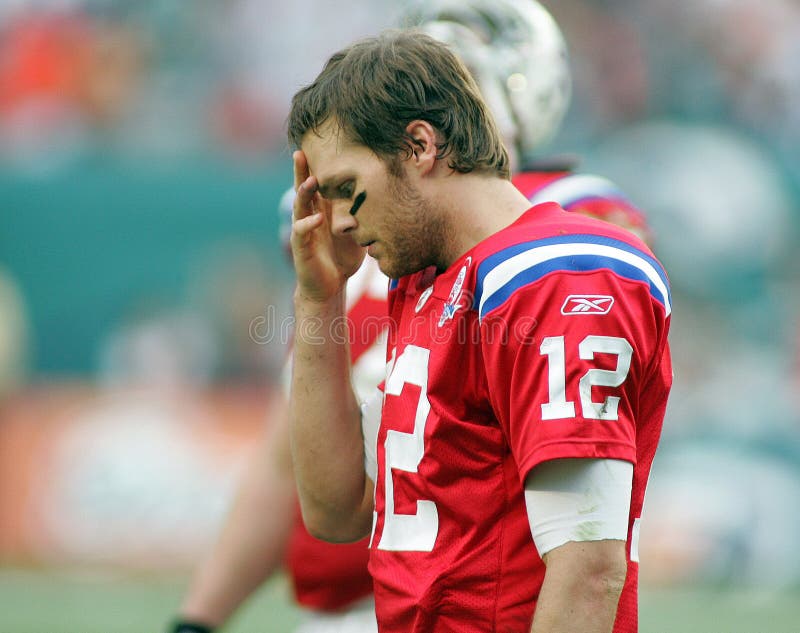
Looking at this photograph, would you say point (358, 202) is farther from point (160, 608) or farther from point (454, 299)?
point (160, 608)

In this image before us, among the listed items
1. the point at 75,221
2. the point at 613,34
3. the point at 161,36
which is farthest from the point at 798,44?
the point at 75,221

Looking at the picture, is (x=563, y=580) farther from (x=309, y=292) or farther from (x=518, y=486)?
(x=309, y=292)

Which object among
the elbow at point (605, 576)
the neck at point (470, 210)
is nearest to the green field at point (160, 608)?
the neck at point (470, 210)

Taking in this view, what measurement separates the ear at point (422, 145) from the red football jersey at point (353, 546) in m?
0.94

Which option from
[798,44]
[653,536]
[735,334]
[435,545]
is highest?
[435,545]

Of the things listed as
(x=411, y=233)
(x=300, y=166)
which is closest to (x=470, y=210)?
(x=411, y=233)

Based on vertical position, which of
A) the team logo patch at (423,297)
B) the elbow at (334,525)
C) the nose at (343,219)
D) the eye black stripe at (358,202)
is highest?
the eye black stripe at (358,202)

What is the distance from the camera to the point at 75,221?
891 cm

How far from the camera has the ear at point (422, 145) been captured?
1.81 metres

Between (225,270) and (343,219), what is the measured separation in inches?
278

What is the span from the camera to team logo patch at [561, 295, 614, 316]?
62.4 inches

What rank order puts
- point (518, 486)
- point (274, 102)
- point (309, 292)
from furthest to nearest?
→ point (274, 102), point (309, 292), point (518, 486)

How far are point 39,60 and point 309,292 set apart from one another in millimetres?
8527

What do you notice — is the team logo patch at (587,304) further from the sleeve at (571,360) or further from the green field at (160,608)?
the green field at (160,608)
